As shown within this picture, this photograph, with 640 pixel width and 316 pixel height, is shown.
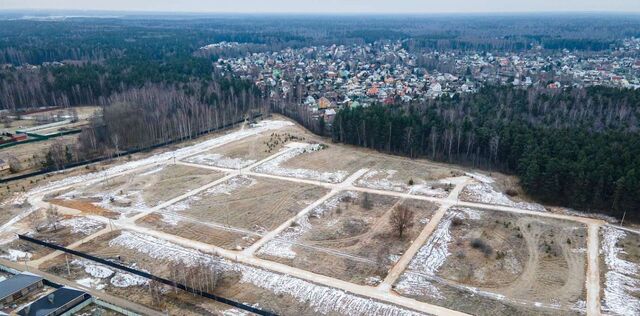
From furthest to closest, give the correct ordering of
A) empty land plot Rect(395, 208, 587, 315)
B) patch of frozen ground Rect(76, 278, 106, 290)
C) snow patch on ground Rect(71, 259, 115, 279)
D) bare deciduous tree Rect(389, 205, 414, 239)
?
1. bare deciduous tree Rect(389, 205, 414, 239)
2. snow patch on ground Rect(71, 259, 115, 279)
3. patch of frozen ground Rect(76, 278, 106, 290)
4. empty land plot Rect(395, 208, 587, 315)

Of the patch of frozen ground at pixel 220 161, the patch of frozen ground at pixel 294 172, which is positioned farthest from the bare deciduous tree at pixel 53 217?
the patch of frozen ground at pixel 294 172

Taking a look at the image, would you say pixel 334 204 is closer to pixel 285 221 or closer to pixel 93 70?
pixel 285 221

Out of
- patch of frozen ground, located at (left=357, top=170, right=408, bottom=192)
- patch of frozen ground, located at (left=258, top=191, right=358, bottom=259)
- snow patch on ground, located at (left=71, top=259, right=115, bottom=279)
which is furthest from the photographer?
patch of frozen ground, located at (left=357, top=170, right=408, bottom=192)

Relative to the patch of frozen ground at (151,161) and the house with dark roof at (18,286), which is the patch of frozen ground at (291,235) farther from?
the patch of frozen ground at (151,161)

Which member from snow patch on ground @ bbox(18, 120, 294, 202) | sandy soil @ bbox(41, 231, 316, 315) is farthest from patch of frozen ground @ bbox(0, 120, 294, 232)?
sandy soil @ bbox(41, 231, 316, 315)

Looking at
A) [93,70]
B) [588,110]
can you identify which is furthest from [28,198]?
[588,110]

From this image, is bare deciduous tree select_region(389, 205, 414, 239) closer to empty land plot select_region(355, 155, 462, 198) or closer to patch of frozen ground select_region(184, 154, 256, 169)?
empty land plot select_region(355, 155, 462, 198)
